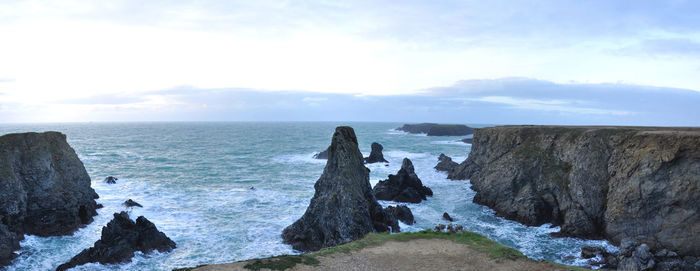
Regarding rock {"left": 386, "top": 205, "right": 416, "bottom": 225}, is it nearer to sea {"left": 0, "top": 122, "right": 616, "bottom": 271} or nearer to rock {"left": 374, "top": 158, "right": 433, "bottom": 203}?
sea {"left": 0, "top": 122, "right": 616, "bottom": 271}

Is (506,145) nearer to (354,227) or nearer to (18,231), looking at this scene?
(354,227)

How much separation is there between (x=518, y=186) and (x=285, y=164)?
52.5 meters

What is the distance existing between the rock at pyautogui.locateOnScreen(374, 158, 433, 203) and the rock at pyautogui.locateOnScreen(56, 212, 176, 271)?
2823 centimetres

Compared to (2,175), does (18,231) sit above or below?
below

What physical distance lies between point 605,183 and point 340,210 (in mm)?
27345

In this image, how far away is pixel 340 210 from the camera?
33.2m

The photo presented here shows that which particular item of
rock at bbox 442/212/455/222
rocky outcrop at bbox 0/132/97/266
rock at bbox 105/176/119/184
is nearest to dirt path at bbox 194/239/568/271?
rock at bbox 442/212/455/222

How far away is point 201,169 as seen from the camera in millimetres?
75000

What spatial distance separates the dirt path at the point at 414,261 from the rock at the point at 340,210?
818 centimetres

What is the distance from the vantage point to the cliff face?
95.9ft

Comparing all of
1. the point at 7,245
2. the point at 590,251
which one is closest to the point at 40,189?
the point at 7,245

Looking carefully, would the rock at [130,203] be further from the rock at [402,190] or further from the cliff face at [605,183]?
the cliff face at [605,183]

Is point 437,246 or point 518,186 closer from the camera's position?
point 437,246

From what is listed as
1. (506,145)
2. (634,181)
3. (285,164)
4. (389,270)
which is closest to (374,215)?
(389,270)
